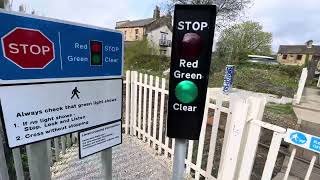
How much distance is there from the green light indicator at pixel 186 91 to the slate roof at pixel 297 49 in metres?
60.3

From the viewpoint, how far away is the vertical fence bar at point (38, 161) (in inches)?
58.5

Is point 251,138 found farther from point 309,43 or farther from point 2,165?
point 309,43

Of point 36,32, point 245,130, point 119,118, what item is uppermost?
point 36,32

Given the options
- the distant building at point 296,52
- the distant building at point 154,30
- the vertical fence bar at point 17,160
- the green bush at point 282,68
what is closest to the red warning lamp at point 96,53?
the vertical fence bar at point 17,160

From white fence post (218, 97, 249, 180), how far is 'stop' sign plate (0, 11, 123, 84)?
1506mm

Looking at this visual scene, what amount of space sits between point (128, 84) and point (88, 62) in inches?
131

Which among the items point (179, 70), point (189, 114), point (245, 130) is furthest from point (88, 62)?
point (245, 130)

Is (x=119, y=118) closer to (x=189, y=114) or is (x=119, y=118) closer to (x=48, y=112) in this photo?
(x=48, y=112)

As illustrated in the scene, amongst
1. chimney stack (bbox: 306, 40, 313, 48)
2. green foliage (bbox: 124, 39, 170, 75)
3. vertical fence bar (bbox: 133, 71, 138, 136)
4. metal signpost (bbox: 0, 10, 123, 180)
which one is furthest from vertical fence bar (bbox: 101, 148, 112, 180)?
chimney stack (bbox: 306, 40, 313, 48)

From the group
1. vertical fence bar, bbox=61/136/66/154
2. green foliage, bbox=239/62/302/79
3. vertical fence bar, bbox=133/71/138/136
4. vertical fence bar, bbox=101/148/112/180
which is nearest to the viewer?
vertical fence bar, bbox=101/148/112/180

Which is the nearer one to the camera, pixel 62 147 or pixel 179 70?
pixel 179 70

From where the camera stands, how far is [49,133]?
146cm

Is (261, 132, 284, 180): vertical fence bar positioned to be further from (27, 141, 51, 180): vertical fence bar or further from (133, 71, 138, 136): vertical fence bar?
(133, 71, 138, 136): vertical fence bar

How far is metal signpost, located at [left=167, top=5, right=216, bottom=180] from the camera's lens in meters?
1.18
